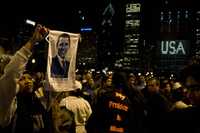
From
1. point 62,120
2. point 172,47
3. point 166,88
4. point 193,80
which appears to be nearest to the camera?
point 193,80

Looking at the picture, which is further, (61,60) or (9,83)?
(61,60)

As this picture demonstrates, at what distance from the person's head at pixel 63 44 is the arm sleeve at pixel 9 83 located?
8.73 feet

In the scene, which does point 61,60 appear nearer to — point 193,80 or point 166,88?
point 193,80

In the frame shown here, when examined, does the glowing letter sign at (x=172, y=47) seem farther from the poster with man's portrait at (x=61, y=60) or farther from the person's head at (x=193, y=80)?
the person's head at (x=193, y=80)

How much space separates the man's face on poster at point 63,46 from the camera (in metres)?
7.27

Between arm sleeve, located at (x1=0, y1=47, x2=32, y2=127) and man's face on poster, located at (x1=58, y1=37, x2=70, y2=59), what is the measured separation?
105 inches

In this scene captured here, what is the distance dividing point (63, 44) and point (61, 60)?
0.73 feet

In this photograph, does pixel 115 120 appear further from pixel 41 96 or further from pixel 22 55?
pixel 22 55

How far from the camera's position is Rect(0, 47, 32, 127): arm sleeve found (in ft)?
14.7

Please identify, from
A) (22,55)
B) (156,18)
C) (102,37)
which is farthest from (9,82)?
(156,18)

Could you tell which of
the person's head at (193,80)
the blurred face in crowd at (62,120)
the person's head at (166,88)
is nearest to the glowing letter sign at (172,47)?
the person's head at (166,88)

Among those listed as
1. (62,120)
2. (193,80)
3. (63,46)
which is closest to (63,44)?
(63,46)

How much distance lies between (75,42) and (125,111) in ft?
3.70

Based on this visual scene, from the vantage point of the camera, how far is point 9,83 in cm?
448
